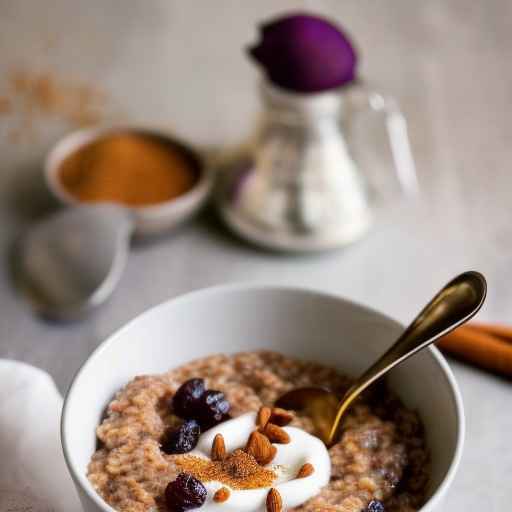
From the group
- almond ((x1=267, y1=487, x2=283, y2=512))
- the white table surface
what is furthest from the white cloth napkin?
almond ((x1=267, y1=487, x2=283, y2=512))

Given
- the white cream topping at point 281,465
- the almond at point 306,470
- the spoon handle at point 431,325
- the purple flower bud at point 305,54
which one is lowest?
the white cream topping at point 281,465

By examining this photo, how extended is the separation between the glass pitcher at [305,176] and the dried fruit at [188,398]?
0.84 meters

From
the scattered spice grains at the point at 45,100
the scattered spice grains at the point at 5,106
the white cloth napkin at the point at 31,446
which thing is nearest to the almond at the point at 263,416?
the white cloth napkin at the point at 31,446

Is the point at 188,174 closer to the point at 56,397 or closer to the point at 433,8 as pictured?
the point at 56,397

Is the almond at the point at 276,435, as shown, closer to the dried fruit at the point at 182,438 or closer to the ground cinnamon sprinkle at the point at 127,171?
the dried fruit at the point at 182,438

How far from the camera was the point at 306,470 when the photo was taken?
1.20m

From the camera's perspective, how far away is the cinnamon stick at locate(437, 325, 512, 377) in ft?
5.82

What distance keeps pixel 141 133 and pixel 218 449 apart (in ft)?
4.48

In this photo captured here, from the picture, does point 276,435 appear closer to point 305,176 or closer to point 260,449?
point 260,449

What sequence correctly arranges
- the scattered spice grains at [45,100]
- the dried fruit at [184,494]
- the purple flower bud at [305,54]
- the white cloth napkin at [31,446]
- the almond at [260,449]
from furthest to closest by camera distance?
the scattered spice grains at [45,100], the purple flower bud at [305,54], the white cloth napkin at [31,446], the almond at [260,449], the dried fruit at [184,494]

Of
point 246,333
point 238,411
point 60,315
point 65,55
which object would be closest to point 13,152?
point 65,55

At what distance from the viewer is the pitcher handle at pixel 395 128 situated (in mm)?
2199

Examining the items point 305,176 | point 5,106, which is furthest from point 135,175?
point 5,106

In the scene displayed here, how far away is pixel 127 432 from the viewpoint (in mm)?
1243
